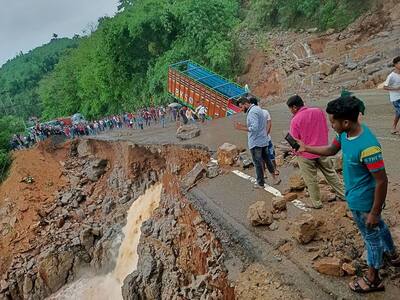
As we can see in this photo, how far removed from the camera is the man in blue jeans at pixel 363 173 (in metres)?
2.99

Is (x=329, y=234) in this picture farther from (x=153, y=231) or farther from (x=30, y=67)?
(x=30, y=67)

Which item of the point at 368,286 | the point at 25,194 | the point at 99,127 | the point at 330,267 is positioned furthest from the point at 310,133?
the point at 99,127

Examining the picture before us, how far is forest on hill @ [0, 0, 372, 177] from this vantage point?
19906 mm

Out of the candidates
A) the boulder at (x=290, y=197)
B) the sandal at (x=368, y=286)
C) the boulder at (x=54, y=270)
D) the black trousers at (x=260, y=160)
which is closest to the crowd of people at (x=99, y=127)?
the boulder at (x=54, y=270)

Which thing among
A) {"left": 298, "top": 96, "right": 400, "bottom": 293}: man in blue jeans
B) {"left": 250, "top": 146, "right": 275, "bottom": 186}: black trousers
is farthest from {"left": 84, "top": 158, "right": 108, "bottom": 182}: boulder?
{"left": 298, "top": 96, "right": 400, "bottom": 293}: man in blue jeans

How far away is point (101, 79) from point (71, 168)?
1148cm

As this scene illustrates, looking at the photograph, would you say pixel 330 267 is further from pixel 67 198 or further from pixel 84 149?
pixel 84 149

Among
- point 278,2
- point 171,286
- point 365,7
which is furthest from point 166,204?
point 278,2

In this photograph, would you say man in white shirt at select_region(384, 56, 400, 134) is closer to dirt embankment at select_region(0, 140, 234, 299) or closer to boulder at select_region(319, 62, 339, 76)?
dirt embankment at select_region(0, 140, 234, 299)

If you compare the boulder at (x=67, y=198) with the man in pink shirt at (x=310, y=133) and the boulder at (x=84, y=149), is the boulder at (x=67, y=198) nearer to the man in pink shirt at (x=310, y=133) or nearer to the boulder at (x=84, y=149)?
the boulder at (x=84, y=149)

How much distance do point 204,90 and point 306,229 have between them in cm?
1327

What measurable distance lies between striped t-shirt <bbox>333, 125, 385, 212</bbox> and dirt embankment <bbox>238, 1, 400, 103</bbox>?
1124cm

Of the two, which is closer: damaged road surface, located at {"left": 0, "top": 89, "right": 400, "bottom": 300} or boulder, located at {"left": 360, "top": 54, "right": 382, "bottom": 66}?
damaged road surface, located at {"left": 0, "top": 89, "right": 400, "bottom": 300}

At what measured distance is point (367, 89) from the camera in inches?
515
